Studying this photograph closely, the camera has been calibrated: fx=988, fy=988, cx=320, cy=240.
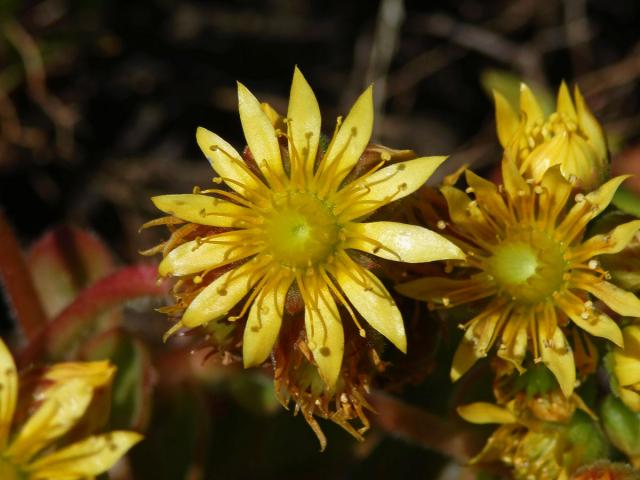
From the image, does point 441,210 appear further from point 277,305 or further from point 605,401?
point 605,401

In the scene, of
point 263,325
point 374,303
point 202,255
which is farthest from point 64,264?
point 374,303

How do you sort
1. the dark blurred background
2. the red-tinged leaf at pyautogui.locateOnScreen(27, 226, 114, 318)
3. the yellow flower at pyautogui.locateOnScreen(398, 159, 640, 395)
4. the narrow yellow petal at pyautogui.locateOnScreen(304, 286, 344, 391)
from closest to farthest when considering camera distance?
the narrow yellow petal at pyautogui.locateOnScreen(304, 286, 344, 391) → the yellow flower at pyautogui.locateOnScreen(398, 159, 640, 395) → the red-tinged leaf at pyautogui.locateOnScreen(27, 226, 114, 318) → the dark blurred background

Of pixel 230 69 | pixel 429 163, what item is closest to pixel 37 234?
pixel 230 69

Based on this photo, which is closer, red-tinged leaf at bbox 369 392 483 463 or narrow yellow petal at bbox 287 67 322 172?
narrow yellow petal at bbox 287 67 322 172

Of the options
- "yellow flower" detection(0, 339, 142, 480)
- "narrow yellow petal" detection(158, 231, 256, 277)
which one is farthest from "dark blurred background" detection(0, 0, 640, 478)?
"narrow yellow petal" detection(158, 231, 256, 277)

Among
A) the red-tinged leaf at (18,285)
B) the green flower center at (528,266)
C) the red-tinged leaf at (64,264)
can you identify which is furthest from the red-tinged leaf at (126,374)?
the green flower center at (528,266)

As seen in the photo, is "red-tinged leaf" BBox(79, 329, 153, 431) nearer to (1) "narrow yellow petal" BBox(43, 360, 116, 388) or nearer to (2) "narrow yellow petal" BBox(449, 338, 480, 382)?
(1) "narrow yellow petal" BBox(43, 360, 116, 388)

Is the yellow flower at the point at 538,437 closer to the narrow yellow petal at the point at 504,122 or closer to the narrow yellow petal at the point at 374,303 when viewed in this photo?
the narrow yellow petal at the point at 374,303
